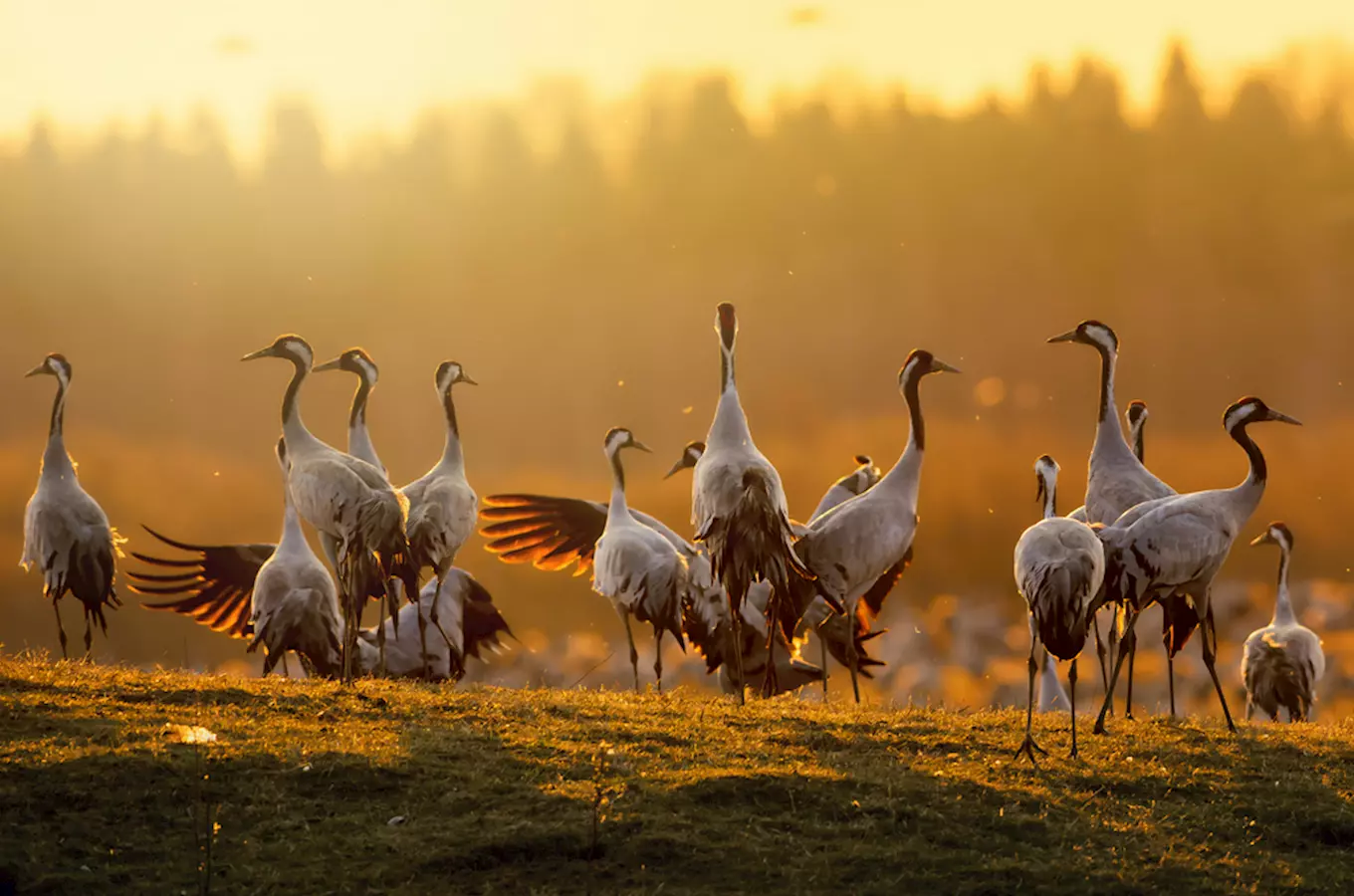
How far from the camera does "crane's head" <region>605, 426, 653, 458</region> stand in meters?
17.5

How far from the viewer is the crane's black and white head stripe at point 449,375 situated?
17828mm

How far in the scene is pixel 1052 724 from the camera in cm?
1198

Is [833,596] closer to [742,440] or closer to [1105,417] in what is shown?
[742,440]

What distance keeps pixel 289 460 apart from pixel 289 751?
5.25 metres

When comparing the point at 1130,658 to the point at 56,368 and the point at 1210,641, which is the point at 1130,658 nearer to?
the point at 1210,641

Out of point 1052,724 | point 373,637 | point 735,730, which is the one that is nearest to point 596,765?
point 735,730

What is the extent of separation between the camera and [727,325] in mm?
14531

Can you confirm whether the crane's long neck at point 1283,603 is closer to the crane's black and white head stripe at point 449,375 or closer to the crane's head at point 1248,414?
the crane's head at point 1248,414

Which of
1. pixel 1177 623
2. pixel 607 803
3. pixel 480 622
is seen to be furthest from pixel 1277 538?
pixel 607 803

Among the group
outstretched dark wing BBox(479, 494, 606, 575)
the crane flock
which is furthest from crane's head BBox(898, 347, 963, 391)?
outstretched dark wing BBox(479, 494, 606, 575)

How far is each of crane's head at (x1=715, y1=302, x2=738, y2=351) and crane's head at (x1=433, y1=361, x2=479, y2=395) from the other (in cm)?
436

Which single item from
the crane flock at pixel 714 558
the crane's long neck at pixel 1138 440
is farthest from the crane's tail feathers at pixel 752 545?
the crane's long neck at pixel 1138 440

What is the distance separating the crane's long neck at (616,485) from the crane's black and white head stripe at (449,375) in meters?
1.95

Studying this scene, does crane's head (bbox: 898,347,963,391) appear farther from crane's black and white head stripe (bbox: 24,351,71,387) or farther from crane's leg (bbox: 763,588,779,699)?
crane's black and white head stripe (bbox: 24,351,71,387)
